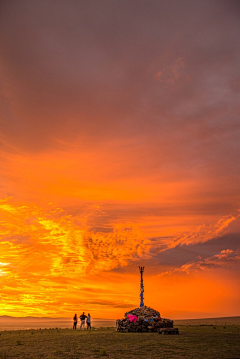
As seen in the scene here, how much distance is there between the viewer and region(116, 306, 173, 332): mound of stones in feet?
151

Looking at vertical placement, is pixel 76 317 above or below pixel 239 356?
above

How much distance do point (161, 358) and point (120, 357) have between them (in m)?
2.82

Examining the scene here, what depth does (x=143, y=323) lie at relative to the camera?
4669 cm

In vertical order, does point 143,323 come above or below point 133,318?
below

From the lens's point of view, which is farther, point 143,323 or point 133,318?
point 133,318

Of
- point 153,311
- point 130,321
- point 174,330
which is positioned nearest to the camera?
point 174,330

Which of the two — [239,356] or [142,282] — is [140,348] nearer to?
[239,356]

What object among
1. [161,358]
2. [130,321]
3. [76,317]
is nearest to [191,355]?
[161,358]

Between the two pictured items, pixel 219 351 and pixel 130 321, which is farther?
pixel 130 321

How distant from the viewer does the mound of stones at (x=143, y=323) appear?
46.1 meters

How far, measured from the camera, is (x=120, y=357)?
889 inches

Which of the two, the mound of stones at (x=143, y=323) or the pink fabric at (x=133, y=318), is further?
the pink fabric at (x=133, y=318)

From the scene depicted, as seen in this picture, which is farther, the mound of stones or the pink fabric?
the pink fabric

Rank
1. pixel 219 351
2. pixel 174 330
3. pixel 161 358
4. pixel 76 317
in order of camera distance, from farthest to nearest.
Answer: pixel 76 317 → pixel 174 330 → pixel 219 351 → pixel 161 358
